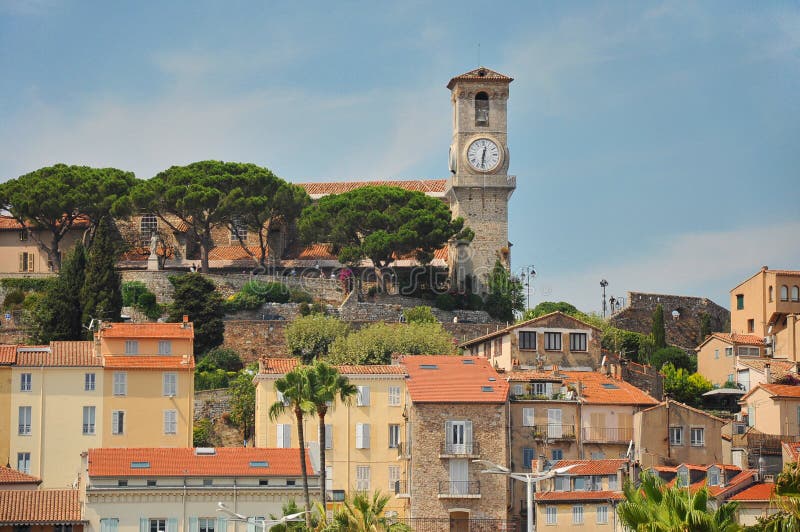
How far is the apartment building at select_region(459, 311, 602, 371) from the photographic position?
3720 inches

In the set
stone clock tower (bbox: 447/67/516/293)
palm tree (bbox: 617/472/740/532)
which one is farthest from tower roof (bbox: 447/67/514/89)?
palm tree (bbox: 617/472/740/532)

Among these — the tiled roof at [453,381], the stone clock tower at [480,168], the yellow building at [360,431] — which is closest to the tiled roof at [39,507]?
the yellow building at [360,431]

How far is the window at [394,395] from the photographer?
87438mm

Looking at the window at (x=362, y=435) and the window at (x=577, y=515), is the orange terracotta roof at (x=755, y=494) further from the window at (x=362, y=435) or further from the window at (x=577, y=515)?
the window at (x=362, y=435)

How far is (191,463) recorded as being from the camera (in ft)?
257

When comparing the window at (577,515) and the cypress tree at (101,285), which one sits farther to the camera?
the cypress tree at (101,285)

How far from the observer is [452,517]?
81625 millimetres

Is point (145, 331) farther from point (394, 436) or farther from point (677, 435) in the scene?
point (677, 435)

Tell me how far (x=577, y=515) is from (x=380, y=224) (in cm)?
4967

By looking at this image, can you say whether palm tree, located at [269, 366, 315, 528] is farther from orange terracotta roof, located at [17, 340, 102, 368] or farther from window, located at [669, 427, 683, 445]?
window, located at [669, 427, 683, 445]

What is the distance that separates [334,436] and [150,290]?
3616 centimetres

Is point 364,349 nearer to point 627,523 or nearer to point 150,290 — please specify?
point 150,290

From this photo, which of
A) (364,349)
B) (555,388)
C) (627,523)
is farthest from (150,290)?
(627,523)

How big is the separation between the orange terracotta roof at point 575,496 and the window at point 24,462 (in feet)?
78.2
